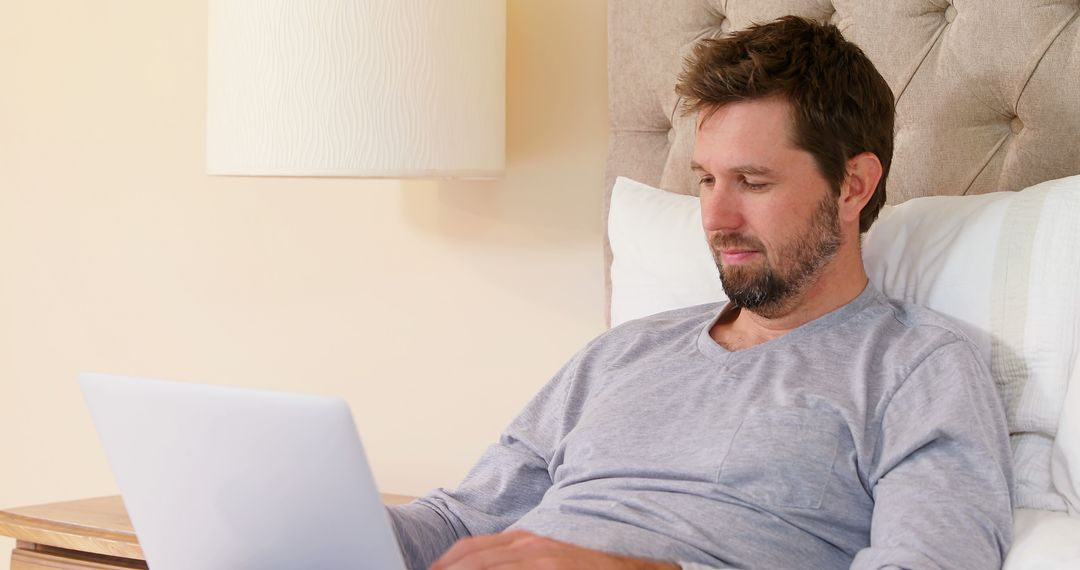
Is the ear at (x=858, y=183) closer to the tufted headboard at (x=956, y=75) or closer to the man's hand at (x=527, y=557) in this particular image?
the tufted headboard at (x=956, y=75)

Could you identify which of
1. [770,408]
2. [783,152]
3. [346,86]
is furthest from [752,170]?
[346,86]

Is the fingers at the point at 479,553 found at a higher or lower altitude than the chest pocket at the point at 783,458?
lower

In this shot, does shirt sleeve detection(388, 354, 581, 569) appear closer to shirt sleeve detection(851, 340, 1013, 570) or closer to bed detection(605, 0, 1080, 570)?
bed detection(605, 0, 1080, 570)

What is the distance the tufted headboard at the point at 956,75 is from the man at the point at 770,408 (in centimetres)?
17

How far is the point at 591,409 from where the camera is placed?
1.35 m

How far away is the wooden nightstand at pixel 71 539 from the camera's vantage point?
162 cm

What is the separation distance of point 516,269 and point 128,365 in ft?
2.63

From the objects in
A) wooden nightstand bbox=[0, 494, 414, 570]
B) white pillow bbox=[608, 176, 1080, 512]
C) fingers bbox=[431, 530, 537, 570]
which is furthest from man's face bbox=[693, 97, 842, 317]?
wooden nightstand bbox=[0, 494, 414, 570]

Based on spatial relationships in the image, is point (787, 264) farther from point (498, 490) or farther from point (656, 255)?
point (498, 490)

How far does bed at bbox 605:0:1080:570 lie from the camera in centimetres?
122

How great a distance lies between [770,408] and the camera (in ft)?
3.95

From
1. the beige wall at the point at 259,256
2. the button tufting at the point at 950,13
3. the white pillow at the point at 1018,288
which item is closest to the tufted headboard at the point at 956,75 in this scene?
the button tufting at the point at 950,13

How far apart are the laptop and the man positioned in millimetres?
123

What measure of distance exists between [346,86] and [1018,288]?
33.3 inches
